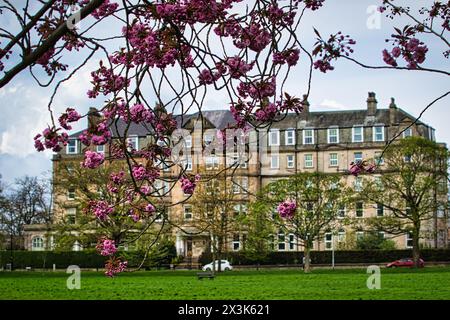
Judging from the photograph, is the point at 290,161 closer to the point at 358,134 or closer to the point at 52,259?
the point at 358,134

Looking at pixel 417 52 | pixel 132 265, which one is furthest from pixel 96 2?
pixel 132 265

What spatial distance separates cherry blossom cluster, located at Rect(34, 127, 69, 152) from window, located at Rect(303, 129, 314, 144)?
57.2 m

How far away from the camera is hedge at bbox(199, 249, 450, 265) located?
46.9 metres

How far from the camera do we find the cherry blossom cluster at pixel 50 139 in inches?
190

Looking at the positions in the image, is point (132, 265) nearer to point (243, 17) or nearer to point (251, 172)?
point (251, 172)

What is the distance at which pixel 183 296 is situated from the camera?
18234mm

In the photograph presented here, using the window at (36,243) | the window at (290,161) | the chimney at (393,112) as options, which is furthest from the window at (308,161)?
the window at (36,243)

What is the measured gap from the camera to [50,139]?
4840mm

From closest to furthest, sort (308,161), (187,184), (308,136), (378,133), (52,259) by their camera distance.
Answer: (187,184) → (52,259) → (378,133) → (308,161) → (308,136)

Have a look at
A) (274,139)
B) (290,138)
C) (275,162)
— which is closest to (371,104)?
(290,138)

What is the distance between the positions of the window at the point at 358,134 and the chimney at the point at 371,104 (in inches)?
52.9

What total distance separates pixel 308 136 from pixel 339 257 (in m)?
15.3

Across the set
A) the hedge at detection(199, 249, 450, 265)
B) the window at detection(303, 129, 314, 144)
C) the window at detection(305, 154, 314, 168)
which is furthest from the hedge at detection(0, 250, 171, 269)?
the window at detection(303, 129, 314, 144)

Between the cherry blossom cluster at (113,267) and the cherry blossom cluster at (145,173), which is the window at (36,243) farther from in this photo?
the cherry blossom cluster at (145,173)
